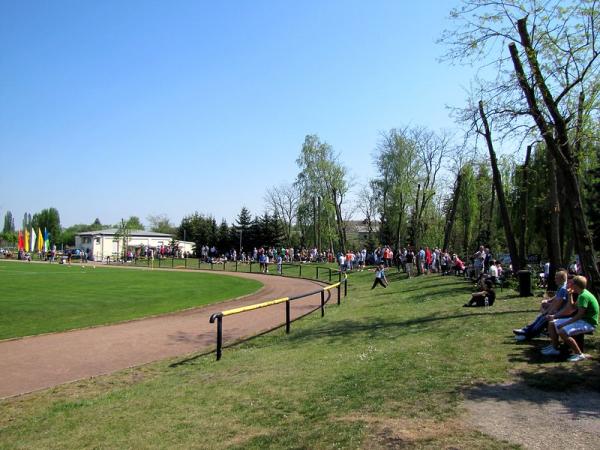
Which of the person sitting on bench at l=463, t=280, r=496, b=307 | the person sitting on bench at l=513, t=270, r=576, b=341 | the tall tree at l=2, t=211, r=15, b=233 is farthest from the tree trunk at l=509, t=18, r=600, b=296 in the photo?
the tall tree at l=2, t=211, r=15, b=233

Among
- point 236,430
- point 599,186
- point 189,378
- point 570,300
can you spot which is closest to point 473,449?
point 236,430

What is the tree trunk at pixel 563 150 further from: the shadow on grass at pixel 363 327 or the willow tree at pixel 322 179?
the willow tree at pixel 322 179

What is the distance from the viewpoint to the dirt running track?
987cm

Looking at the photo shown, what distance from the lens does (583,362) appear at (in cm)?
775

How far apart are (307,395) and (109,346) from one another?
23.2ft

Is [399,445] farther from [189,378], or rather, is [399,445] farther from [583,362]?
[189,378]

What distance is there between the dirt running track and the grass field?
0.88 meters

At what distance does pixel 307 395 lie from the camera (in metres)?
7.17

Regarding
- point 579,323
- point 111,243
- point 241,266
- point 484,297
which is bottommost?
point 484,297

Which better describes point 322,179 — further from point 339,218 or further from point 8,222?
point 8,222

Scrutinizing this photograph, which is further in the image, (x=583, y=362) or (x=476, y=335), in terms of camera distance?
(x=476, y=335)

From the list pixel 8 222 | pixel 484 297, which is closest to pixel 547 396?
pixel 484 297

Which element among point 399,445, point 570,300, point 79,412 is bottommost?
point 79,412

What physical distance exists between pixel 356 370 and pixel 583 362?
3.52m
